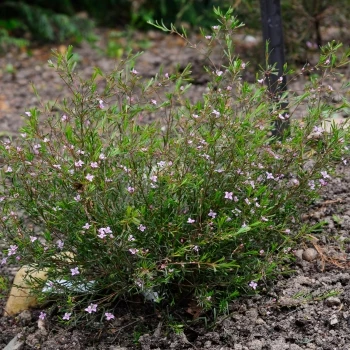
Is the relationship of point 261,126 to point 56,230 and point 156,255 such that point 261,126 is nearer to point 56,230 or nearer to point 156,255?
point 156,255

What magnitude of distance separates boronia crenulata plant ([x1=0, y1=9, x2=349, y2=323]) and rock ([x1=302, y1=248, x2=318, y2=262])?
0.33 metres

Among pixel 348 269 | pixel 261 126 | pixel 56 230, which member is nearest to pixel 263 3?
pixel 261 126

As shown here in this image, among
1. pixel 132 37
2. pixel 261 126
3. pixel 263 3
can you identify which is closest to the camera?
pixel 261 126

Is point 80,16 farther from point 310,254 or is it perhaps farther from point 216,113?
point 216,113

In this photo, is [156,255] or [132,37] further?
[132,37]

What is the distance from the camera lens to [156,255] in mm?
2715

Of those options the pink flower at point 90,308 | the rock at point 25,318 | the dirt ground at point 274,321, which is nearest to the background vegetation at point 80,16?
the dirt ground at point 274,321

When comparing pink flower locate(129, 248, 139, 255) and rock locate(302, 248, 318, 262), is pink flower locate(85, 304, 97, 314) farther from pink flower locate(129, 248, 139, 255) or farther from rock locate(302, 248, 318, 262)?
rock locate(302, 248, 318, 262)

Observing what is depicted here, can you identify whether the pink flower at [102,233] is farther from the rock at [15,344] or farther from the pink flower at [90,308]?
the rock at [15,344]

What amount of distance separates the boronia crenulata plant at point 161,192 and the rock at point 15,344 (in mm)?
294

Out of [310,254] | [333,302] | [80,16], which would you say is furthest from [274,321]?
[80,16]

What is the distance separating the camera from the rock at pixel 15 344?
3041mm

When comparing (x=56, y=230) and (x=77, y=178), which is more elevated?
(x=77, y=178)

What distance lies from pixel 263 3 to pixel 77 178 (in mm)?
1869
